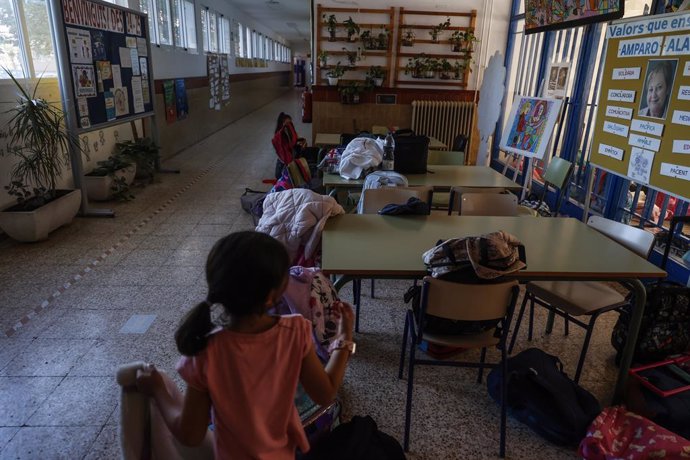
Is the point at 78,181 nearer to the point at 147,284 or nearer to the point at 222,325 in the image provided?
the point at 147,284

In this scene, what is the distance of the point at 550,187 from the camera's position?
5.20 m

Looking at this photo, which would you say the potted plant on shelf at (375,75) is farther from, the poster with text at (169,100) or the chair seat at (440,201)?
the chair seat at (440,201)

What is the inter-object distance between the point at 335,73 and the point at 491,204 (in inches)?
177

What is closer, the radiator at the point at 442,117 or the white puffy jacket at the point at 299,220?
the white puffy jacket at the point at 299,220

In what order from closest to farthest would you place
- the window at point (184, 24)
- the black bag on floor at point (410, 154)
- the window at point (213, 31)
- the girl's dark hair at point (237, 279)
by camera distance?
the girl's dark hair at point (237, 279) < the black bag on floor at point (410, 154) < the window at point (184, 24) < the window at point (213, 31)

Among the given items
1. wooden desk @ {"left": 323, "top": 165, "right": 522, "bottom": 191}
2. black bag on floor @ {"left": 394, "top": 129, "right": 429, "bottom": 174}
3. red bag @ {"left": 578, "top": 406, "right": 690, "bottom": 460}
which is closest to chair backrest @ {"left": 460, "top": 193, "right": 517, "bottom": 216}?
wooden desk @ {"left": 323, "top": 165, "right": 522, "bottom": 191}

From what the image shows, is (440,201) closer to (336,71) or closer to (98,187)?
(98,187)

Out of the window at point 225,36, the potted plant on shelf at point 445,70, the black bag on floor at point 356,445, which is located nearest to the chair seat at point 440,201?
the black bag on floor at point 356,445

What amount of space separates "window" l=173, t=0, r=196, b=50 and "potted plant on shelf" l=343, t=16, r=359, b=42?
2934 mm

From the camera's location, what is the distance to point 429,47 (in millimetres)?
6730

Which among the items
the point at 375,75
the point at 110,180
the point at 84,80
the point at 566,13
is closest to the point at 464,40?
the point at 375,75

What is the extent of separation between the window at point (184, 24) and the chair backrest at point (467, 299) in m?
7.31

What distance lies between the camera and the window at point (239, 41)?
40.1ft

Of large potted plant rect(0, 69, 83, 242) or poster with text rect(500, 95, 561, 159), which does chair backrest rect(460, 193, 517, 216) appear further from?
large potted plant rect(0, 69, 83, 242)
